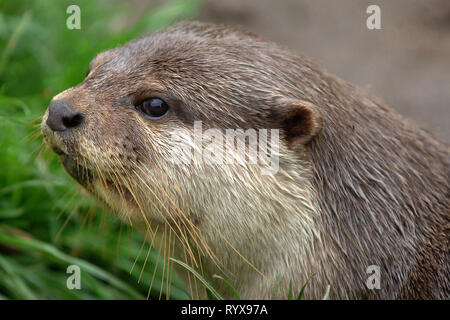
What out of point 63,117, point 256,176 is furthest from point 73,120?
point 256,176

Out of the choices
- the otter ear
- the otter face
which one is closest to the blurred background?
the otter face

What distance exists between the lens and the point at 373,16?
6242 mm

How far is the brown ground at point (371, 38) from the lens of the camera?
18.6 feet

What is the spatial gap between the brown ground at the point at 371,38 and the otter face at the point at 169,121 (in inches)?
105

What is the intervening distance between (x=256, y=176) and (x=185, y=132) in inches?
14.4

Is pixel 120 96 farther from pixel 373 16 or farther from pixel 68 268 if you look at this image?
pixel 373 16

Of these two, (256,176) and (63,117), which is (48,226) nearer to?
(63,117)

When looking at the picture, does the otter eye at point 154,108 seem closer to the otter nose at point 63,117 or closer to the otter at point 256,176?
the otter at point 256,176

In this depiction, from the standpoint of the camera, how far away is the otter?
2857mm

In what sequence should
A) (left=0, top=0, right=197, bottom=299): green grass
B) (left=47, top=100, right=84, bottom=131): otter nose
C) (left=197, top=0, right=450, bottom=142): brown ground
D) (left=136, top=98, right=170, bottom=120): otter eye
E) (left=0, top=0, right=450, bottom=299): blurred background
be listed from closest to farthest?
1. (left=47, top=100, right=84, bottom=131): otter nose
2. (left=136, top=98, right=170, bottom=120): otter eye
3. (left=0, top=0, right=197, bottom=299): green grass
4. (left=0, top=0, right=450, bottom=299): blurred background
5. (left=197, top=0, right=450, bottom=142): brown ground

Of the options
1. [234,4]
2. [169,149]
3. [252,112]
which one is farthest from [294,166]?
[234,4]

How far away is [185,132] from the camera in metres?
2.90

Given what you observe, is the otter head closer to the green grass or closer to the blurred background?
the blurred background

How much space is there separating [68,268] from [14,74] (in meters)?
1.83
